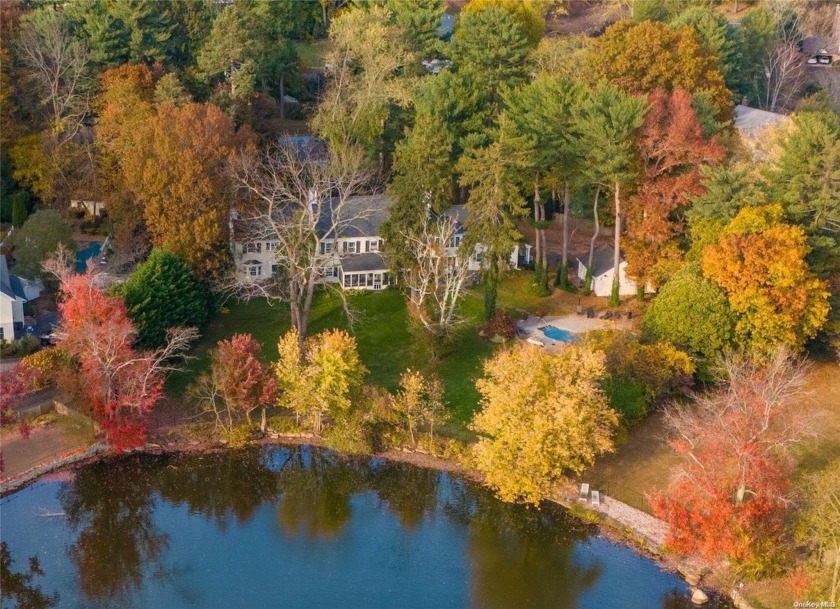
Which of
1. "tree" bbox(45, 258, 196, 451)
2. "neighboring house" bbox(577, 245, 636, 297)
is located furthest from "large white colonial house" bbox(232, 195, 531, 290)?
"tree" bbox(45, 258, 196, 451)

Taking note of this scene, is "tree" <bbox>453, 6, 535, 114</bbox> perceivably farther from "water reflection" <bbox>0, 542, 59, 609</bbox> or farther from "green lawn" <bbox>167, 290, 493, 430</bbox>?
"water reflection" <bbox>0, 542, 59, 609</bbox>

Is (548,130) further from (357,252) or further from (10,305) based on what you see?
(10,305)

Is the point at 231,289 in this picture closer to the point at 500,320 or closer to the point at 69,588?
the point at 500,320

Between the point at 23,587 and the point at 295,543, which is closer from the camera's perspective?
the point at 23,587

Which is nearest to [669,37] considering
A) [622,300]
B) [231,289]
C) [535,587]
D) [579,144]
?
[579,144]

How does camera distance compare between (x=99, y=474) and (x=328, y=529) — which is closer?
(x=328, y=529)

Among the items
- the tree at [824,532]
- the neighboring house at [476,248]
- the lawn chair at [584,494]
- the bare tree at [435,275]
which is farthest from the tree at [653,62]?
the tree at [824,532]

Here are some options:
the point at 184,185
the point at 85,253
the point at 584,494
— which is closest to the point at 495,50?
the point at 184,185
